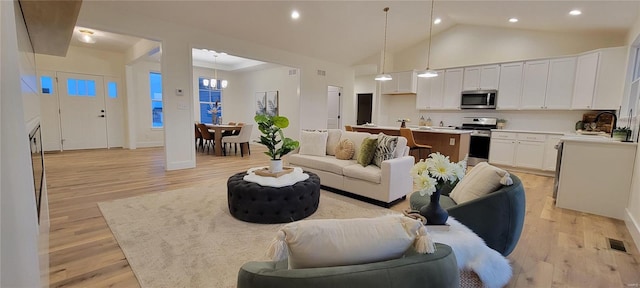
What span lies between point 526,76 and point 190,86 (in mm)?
6803

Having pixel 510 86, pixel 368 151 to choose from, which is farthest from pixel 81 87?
pixel 510 86

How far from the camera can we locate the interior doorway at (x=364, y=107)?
377 inches

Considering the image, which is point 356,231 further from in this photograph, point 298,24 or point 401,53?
point 401,53

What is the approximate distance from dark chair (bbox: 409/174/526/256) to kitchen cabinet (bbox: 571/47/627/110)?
4.76 metres

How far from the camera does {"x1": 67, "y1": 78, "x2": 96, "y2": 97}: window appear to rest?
271 inches

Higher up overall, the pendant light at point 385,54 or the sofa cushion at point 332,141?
the pendant light at point 385,54

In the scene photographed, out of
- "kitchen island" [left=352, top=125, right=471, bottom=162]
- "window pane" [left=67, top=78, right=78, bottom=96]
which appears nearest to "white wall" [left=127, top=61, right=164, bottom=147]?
"window pane" [left=67, top=78, right=78, bottom=96]

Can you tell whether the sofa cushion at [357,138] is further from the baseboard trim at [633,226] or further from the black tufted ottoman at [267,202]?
the baseboard trim at [633,226]

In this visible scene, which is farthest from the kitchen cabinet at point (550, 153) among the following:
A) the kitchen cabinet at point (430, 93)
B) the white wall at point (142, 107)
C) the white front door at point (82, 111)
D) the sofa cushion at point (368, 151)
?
the white front door at point (82, 111)

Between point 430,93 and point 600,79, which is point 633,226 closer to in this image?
point 600,79

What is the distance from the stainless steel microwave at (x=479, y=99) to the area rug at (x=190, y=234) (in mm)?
4510

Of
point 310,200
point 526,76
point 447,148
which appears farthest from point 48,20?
point 526,76

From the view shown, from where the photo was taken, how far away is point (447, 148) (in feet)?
18.5

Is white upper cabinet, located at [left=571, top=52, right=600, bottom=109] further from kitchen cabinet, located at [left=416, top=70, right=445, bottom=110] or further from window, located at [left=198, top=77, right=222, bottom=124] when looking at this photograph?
window, located at [left=198, top=77, right=222, bottom=124]
